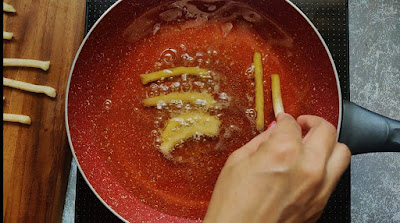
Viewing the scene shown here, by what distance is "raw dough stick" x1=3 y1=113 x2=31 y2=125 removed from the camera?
3.01ft

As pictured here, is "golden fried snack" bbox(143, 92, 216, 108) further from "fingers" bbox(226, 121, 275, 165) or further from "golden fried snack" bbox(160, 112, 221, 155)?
"fingers" bbox(226, 121, 275, 165)

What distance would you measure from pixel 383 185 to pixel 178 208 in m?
0.51

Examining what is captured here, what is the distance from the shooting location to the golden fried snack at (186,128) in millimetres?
873

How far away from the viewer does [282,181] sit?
21.5 inches

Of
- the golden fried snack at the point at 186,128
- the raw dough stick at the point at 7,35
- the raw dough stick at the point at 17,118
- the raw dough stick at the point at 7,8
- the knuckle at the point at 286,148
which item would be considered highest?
the raw dough stick at the point at 7,8

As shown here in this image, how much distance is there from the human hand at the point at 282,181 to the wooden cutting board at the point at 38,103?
485 millimetres

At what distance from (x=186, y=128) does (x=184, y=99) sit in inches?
2.3

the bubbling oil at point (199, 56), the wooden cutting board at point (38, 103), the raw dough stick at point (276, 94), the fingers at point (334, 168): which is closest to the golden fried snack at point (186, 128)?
the bubbling oil at point (199, 56)

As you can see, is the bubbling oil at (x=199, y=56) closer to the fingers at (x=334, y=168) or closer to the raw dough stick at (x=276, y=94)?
the raw dough stick at (x=276, y=94)

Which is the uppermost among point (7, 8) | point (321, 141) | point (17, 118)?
point (7, 8)

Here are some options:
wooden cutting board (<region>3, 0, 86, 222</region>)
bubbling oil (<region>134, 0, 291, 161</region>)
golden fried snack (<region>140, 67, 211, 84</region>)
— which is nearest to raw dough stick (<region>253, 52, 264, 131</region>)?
bubbling oil (<region>134, 0, 291, 161</region>)

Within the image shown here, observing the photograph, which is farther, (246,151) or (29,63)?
(29,63)

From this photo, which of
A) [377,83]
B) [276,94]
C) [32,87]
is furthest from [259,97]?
[32,87]

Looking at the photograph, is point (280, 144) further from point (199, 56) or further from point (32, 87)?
point (32, 87)
